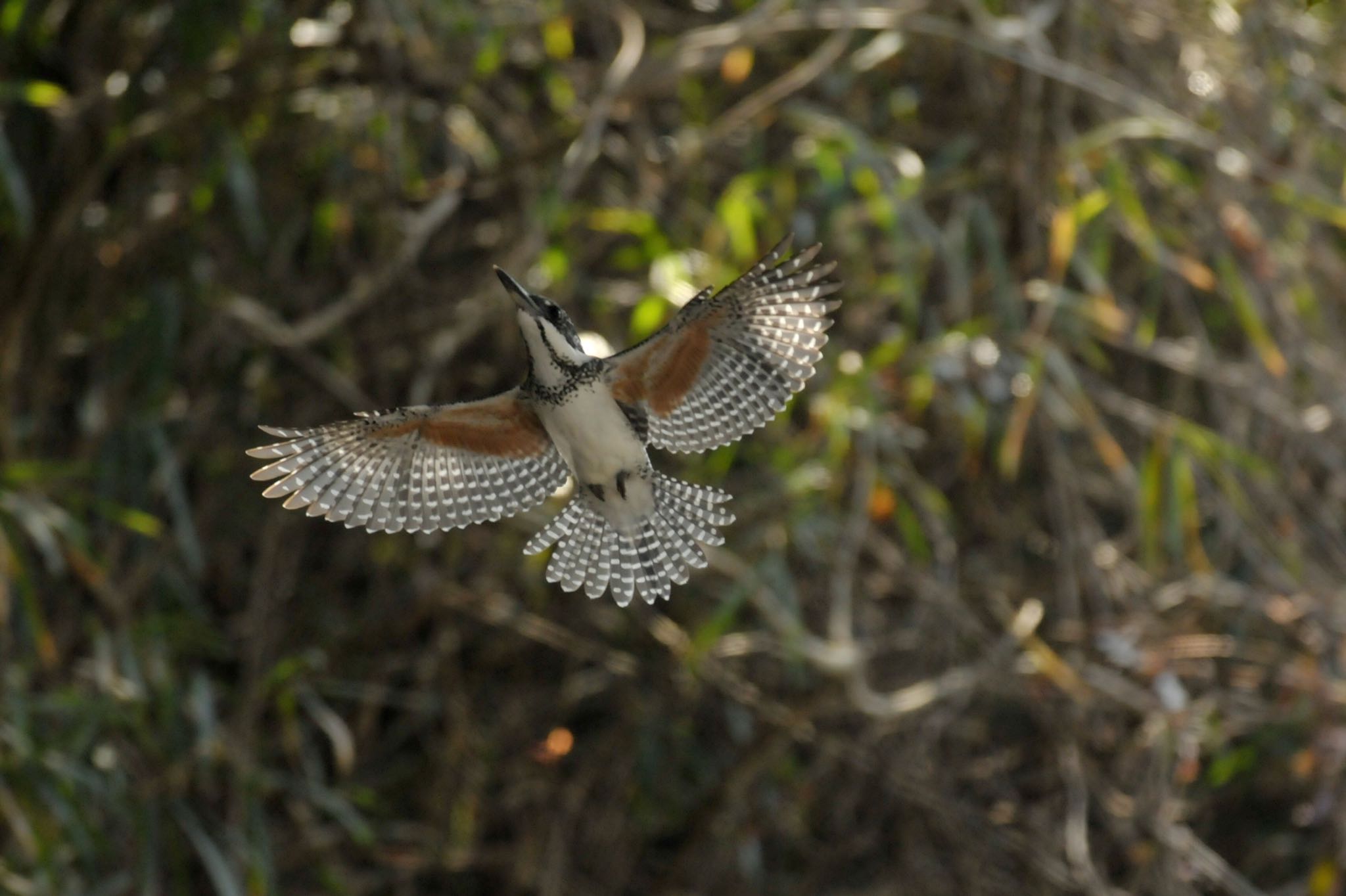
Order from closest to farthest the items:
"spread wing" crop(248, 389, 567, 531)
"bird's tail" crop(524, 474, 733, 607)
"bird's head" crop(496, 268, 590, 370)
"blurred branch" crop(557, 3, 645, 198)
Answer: "bird's head" crop(496, 268, 590, 370), "spread wing" crop(248, 389, 567, 531), "bird's tail" crop(524, 474, 733, 607), "blurred branch" crop(557, 3, 645, 198)

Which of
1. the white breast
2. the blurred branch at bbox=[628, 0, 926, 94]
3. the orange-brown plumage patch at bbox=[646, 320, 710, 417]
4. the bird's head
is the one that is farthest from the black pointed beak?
the blurred branch at bbox=[628, 0, 926, 94]

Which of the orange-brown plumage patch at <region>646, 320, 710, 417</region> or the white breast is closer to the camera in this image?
the white breast

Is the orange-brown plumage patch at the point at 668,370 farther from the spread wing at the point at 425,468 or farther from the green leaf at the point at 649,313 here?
the green leaf at the point at 649,313

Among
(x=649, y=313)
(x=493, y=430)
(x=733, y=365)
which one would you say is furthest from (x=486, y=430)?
(x=649, y=313)

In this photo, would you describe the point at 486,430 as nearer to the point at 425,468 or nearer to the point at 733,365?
the point at 425,468

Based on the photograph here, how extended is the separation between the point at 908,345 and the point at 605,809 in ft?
4.30

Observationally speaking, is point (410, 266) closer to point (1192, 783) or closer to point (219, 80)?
point (219, 80)

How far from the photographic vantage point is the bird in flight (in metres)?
2.13

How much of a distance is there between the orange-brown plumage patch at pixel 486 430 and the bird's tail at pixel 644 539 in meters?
0.10

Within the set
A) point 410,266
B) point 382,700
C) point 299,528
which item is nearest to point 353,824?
point 382,700

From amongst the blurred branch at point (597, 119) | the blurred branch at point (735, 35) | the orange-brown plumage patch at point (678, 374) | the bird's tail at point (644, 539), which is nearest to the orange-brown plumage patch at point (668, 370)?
the orange-brown plumage patch at point (678, 374)

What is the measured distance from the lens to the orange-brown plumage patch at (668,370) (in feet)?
7.21

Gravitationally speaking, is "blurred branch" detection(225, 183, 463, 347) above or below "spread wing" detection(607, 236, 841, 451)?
below

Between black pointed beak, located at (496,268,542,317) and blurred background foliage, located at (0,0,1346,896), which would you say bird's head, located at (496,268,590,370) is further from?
blurred background foliage, located at (0,0,1346,896)
